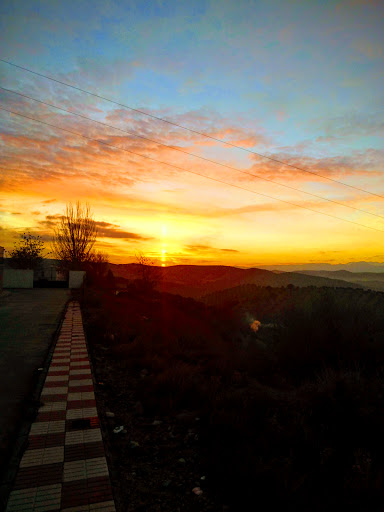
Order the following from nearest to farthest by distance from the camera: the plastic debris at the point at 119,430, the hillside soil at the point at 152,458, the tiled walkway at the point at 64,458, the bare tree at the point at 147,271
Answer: the tiled walkway at the point at 64,458, the hillside soil at the point at 152,458, the plastic debris at the point at 119,430, the bare tree at the point at 147,271

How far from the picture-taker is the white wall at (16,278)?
26359 mm

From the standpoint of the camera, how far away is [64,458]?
320cm

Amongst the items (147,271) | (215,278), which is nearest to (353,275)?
(215,278)

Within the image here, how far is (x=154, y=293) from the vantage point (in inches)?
930

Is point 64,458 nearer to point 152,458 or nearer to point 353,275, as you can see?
point 152,458

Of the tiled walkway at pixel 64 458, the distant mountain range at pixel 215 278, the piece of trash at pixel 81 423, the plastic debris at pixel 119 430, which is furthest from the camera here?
the distant mountain range at pixel 215 278

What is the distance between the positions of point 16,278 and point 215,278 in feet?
178

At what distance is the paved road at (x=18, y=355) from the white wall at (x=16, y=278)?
43.7ft

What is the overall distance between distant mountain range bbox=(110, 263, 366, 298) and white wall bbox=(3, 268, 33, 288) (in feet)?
85.3

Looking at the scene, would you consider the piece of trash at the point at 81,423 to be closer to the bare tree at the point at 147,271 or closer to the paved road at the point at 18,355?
the paved road at the point at 18,355

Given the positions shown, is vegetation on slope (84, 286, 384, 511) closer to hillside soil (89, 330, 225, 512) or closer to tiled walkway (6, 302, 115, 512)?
hillside soil (89, 330, 225, 512)

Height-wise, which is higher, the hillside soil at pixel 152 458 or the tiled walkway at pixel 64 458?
the tiled walkway at pixel 64 458

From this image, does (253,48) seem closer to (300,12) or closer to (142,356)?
(300,12)

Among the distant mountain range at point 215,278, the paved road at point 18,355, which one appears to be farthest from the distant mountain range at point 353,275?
the paved road at point 18,355
